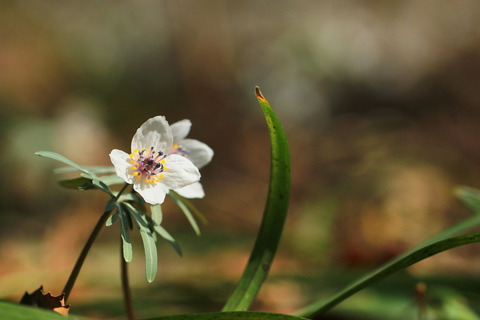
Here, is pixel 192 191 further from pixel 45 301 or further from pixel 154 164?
pixel 45 301

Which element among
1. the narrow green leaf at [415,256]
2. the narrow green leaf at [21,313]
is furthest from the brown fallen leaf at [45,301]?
the narrow green leaf at [415,256]

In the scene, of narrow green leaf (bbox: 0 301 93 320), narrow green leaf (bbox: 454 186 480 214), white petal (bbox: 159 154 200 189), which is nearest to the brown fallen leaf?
narrow green leaf (bbox: 0 301 93 320)

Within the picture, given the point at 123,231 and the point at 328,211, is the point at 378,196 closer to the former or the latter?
the point at 328,211

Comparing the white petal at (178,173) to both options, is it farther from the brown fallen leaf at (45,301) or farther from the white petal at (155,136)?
the brown fallen leaf at (45,301)

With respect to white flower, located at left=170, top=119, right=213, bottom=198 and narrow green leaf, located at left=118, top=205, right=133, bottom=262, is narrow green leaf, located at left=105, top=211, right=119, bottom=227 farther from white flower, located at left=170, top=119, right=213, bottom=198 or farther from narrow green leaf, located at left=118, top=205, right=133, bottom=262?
white flower, located at left=170, top=119, right=213, bottom=198

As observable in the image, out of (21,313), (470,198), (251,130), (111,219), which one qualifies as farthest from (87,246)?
(251,130)

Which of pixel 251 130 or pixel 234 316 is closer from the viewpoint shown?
pixel 234 316
